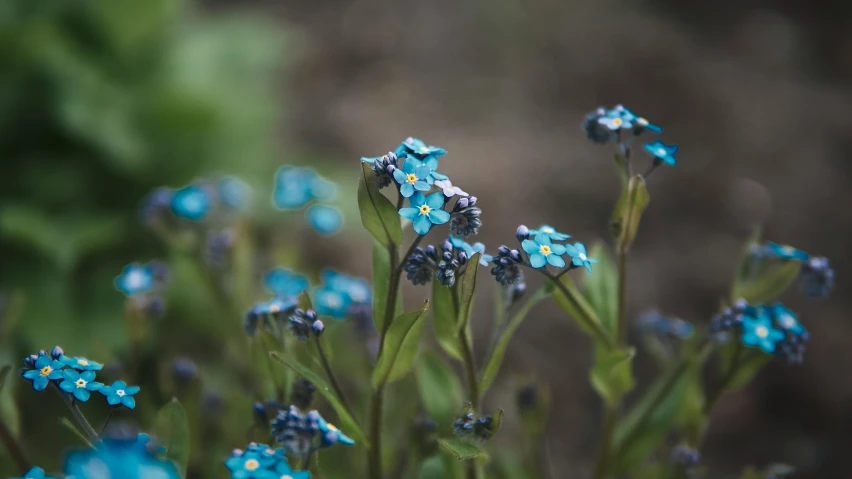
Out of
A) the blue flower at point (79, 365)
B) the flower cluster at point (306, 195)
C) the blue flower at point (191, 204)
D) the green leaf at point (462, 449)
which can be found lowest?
the green leaf at point (462, 449)

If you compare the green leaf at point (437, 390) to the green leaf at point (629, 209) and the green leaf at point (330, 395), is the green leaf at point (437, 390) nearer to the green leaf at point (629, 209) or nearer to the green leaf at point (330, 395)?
the green leaf at point (330, 395)

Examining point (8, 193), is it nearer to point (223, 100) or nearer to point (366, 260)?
point (223, 100)

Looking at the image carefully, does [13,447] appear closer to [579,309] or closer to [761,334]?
[579,309]

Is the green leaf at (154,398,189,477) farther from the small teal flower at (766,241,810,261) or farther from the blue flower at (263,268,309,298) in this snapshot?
the small teal flower at (766,241,810,261)

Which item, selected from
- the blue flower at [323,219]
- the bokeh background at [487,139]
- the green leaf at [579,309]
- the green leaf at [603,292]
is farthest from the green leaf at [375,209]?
the bokeh background at [487,139]

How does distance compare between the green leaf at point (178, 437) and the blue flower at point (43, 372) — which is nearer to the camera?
the blue flower at point (43, 372)

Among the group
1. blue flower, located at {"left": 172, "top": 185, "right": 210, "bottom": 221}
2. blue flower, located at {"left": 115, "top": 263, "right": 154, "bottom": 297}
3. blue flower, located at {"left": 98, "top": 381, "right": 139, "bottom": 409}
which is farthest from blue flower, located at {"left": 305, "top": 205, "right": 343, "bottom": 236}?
blue flower, located at {"left": 98, "top": 381, "right": 139, "bottom": 409}
